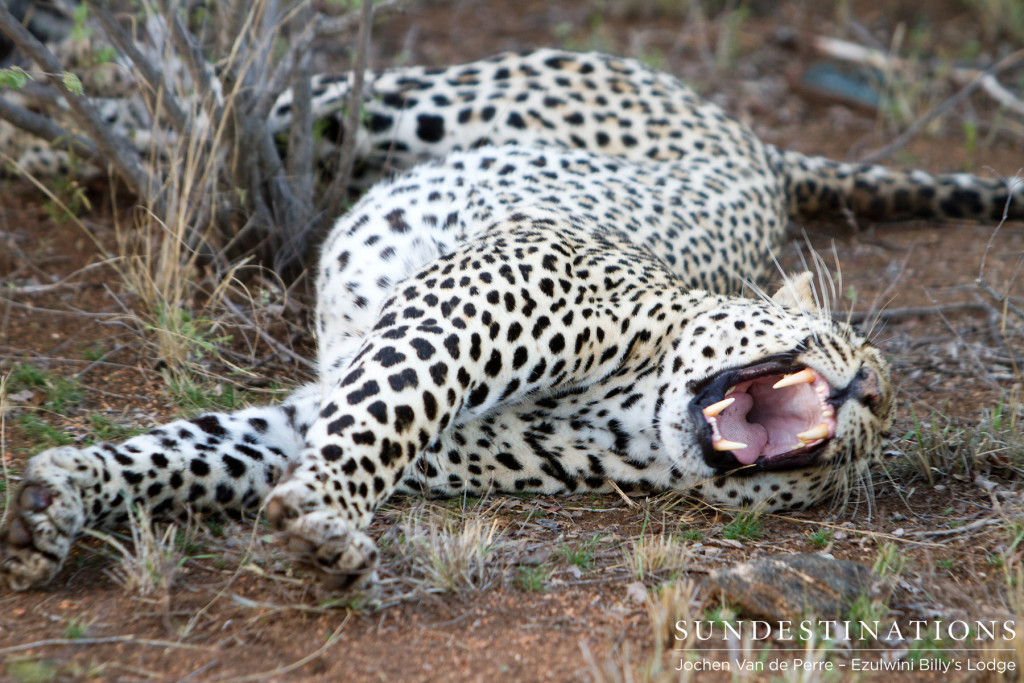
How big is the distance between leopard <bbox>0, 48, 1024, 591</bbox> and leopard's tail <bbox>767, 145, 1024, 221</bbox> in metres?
1.61

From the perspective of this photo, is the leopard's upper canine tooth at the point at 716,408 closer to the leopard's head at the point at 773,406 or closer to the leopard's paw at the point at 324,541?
the leopard's head at the point at 773,406

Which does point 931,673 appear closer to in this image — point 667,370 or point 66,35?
point 667,370

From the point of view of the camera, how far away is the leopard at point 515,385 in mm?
3404

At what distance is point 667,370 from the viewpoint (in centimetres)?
397

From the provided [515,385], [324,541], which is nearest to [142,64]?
[515,385]

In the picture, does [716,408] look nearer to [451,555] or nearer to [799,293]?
[799,293]

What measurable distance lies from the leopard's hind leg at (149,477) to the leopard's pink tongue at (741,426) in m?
1.68

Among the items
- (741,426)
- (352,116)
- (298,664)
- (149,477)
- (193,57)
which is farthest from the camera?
(352,116)

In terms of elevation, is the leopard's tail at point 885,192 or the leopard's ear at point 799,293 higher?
the leopard's ear at point 799,293

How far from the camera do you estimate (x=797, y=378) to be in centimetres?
364

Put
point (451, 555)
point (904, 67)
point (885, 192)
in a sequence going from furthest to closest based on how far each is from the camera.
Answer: point (904, 67) → point (885, 192) → point (451, 555)

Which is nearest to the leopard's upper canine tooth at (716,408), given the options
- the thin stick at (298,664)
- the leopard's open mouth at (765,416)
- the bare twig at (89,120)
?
the leopard's open mouth at (765,416)

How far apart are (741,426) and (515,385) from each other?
0.91 metres

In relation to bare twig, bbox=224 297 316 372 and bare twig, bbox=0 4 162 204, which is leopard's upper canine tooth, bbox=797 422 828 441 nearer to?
bare twig, bbox=224 297 316 372
